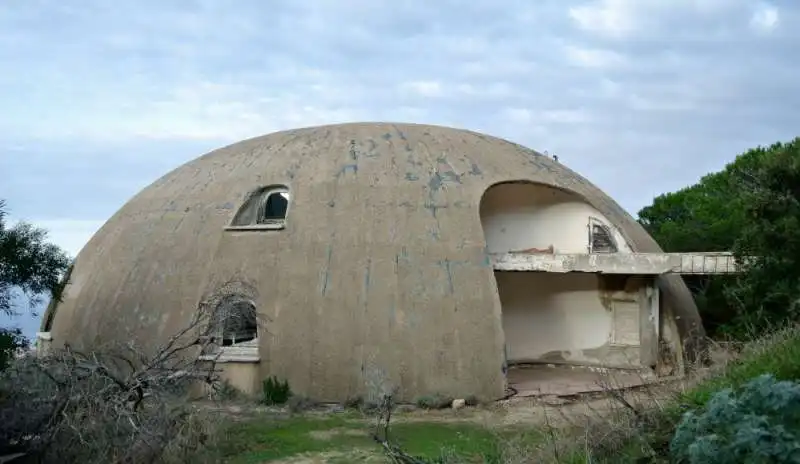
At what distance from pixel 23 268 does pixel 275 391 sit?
5233 mm

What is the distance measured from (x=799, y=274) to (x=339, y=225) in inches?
325

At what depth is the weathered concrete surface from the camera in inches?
567

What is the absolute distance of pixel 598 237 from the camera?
16516 mm

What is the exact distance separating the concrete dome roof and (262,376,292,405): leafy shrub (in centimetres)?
27

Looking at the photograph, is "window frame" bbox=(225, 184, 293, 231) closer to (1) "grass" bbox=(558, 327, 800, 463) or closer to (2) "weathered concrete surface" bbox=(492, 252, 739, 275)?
(2) "weathered concrete surface" bbox=(492, 252, 739, 275)

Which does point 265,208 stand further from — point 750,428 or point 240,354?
point 750,428

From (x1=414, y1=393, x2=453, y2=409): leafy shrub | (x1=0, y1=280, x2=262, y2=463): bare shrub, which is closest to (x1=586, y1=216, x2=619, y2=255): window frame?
(x1=414, y1=393, x2=453, y2=409): leafy shrub

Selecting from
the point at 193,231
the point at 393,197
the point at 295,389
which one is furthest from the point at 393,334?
the point at 193,231

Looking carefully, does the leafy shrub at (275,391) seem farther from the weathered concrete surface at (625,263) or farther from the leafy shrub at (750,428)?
the leafy shrub at (750,428)

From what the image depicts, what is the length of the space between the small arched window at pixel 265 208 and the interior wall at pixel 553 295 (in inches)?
179

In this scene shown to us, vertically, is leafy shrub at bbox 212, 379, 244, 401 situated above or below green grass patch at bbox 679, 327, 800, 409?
below

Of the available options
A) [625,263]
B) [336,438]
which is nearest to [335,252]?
[336,438]

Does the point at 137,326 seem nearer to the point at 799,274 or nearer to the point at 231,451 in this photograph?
the point at 231,451

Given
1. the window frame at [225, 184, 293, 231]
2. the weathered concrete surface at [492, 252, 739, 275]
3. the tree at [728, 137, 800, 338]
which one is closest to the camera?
the tree at [728, 137, 800, 338]
